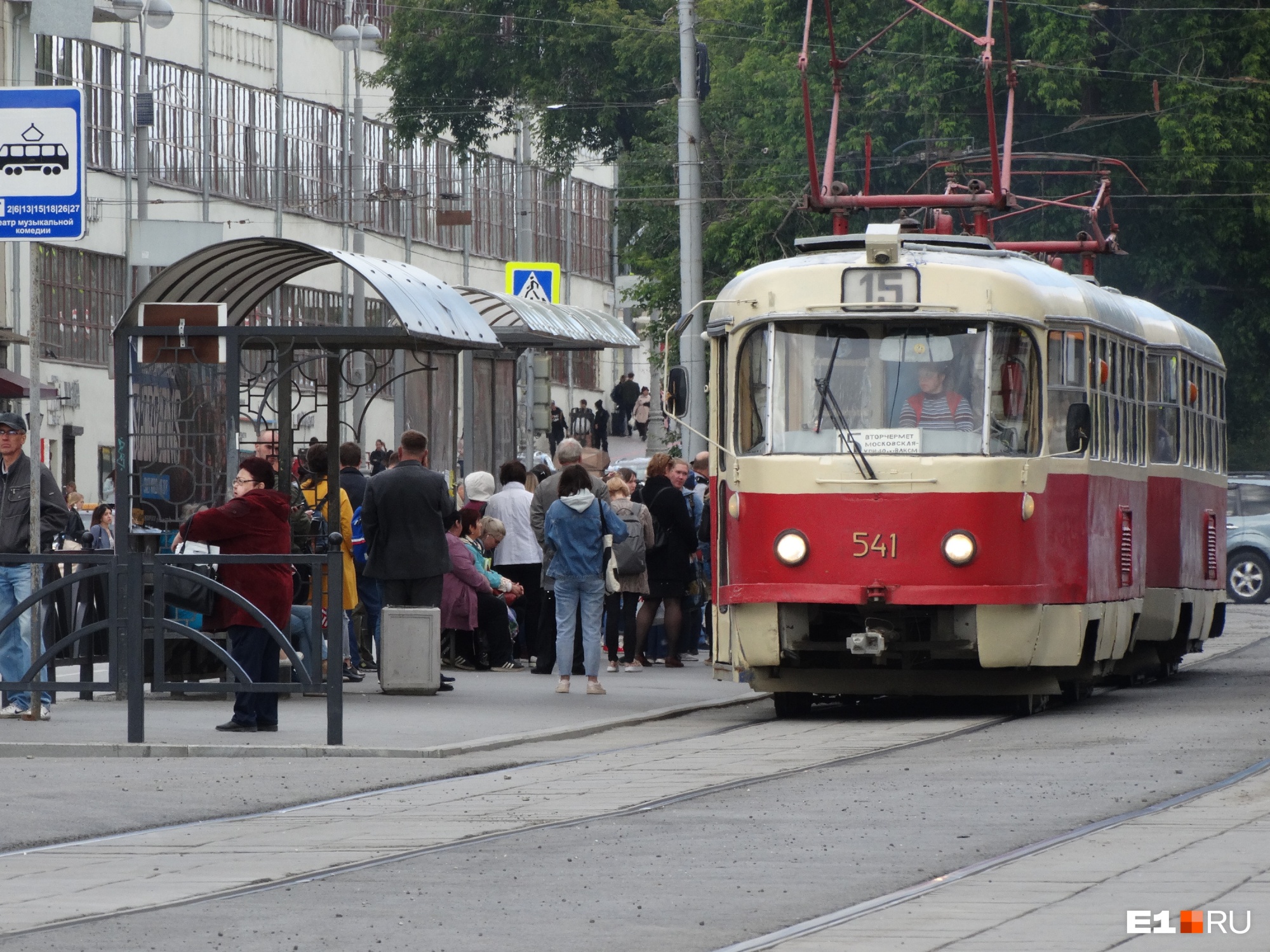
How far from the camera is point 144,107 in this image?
4947cm

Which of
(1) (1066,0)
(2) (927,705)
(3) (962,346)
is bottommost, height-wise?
(2) (927,705)

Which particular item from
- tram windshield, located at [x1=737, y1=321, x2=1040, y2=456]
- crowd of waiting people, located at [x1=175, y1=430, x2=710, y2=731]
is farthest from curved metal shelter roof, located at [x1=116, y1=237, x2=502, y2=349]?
tram windshield, located at [x1=737, y1=321, x2=1040, y2=456]

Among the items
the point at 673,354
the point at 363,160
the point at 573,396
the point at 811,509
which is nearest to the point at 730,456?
the point at 811,509

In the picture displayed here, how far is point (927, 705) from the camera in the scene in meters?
18.2

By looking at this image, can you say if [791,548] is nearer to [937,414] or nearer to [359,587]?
[937,414]

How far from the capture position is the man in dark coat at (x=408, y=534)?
711 inches

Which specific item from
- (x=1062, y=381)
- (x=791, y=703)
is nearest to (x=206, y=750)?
(x=791, y=703)

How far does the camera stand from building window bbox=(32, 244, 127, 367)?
4966 cm

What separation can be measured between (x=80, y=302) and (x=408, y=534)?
34641mm

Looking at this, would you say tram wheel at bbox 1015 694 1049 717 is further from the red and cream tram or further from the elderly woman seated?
the elderly woman seated

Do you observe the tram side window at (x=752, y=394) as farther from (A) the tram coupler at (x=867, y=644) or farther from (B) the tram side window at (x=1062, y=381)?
(B) the tram side window at (x=1062, y=381)

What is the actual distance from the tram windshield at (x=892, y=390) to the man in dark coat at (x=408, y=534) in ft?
8.75

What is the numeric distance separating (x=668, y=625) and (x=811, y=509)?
6.54 m

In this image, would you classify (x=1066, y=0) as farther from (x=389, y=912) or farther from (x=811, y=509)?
(x=389, y=912)
